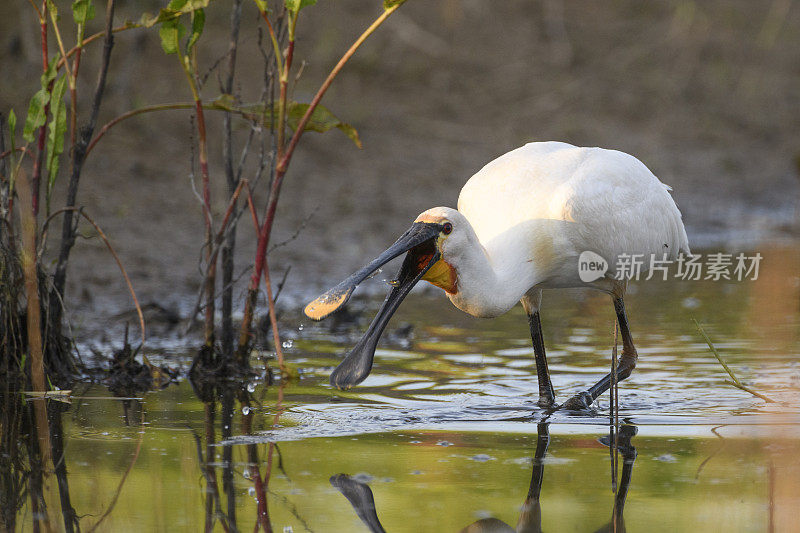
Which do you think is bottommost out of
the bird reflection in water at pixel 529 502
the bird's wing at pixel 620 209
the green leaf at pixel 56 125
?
the bird reflection in water at pixel 529 502

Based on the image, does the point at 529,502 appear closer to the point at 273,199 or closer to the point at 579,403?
the point at 579,403

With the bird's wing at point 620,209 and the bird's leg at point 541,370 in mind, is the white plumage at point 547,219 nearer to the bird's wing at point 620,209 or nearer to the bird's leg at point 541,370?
the bird's wing at point 620,209

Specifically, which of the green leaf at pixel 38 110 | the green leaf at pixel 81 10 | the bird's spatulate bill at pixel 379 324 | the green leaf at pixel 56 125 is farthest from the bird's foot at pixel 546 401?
the green leaf at pixel 81 10

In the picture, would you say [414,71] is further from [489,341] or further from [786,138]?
[489,341]

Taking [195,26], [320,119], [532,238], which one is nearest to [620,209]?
[532,238]

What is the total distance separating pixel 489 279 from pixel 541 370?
2.81 ft

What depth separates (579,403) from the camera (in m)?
5.64

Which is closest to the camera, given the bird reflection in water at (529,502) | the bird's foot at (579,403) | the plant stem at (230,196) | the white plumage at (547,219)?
the bird reflection in water at (529,502)

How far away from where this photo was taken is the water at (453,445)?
12.9ft

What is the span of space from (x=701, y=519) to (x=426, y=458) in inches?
42.9

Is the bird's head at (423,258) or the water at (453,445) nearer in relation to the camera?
the water at (453,445)

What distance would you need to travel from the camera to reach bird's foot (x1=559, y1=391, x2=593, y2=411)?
5566mm

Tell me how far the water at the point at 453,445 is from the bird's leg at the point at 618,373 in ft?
0.38

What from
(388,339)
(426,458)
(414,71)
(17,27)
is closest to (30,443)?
(426,458)
